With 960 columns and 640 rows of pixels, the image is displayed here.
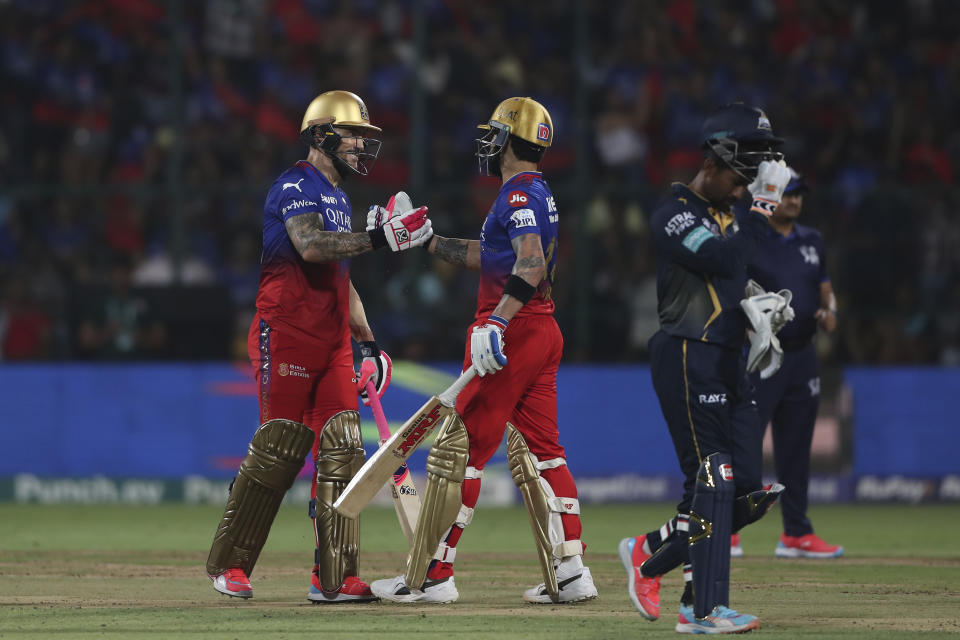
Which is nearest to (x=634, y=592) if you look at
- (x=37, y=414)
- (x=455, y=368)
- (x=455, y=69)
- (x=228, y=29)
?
(x=455, y=368)

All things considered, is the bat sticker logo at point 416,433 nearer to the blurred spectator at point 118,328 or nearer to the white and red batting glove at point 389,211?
the white and red batting glove at point 389,211

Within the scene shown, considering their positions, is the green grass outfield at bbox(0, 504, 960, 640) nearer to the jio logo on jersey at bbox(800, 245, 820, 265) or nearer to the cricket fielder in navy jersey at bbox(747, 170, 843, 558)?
the cricket fielder in navy jersey at bbox(747, 170, 843, 558)

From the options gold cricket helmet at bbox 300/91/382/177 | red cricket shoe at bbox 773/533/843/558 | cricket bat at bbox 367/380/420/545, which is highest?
gold cricket helmet at bbox 300/91/382/177

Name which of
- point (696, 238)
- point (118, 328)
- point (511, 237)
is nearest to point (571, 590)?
point (511, 237)

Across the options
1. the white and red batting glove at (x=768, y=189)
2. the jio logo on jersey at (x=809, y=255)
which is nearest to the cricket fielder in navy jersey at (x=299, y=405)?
the white and red batting glove at (x=768, y=189)

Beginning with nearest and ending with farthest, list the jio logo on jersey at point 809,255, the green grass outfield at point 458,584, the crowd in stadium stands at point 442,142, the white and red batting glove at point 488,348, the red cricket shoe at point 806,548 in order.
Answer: the green grass outfield at point 458,584 < the white and red batting glove at point 488,348 < the red cricket shoe at point 806,548 < the jio logo on jersey at point 809,255 < the crowd in stadium stands at point 442,142

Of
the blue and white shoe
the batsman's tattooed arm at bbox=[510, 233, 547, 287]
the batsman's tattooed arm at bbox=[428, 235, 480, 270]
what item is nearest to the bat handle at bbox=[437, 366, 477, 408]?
the batsman's tattooed arm at bbox=[510, 233, 547, 287]

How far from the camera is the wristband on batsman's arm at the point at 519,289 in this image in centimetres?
730

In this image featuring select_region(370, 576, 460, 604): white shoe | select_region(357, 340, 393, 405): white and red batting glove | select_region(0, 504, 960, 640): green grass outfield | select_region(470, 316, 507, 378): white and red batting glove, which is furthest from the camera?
select_region(357, 340, 393, 405): white and red batting glove

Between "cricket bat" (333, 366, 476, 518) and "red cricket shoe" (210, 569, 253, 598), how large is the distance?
687 millimetres

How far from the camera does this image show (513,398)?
7.54 metres

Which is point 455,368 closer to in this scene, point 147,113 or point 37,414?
point 37,414

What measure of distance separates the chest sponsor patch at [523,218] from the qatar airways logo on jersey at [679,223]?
935mm

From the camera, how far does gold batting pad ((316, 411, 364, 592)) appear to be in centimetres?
766
